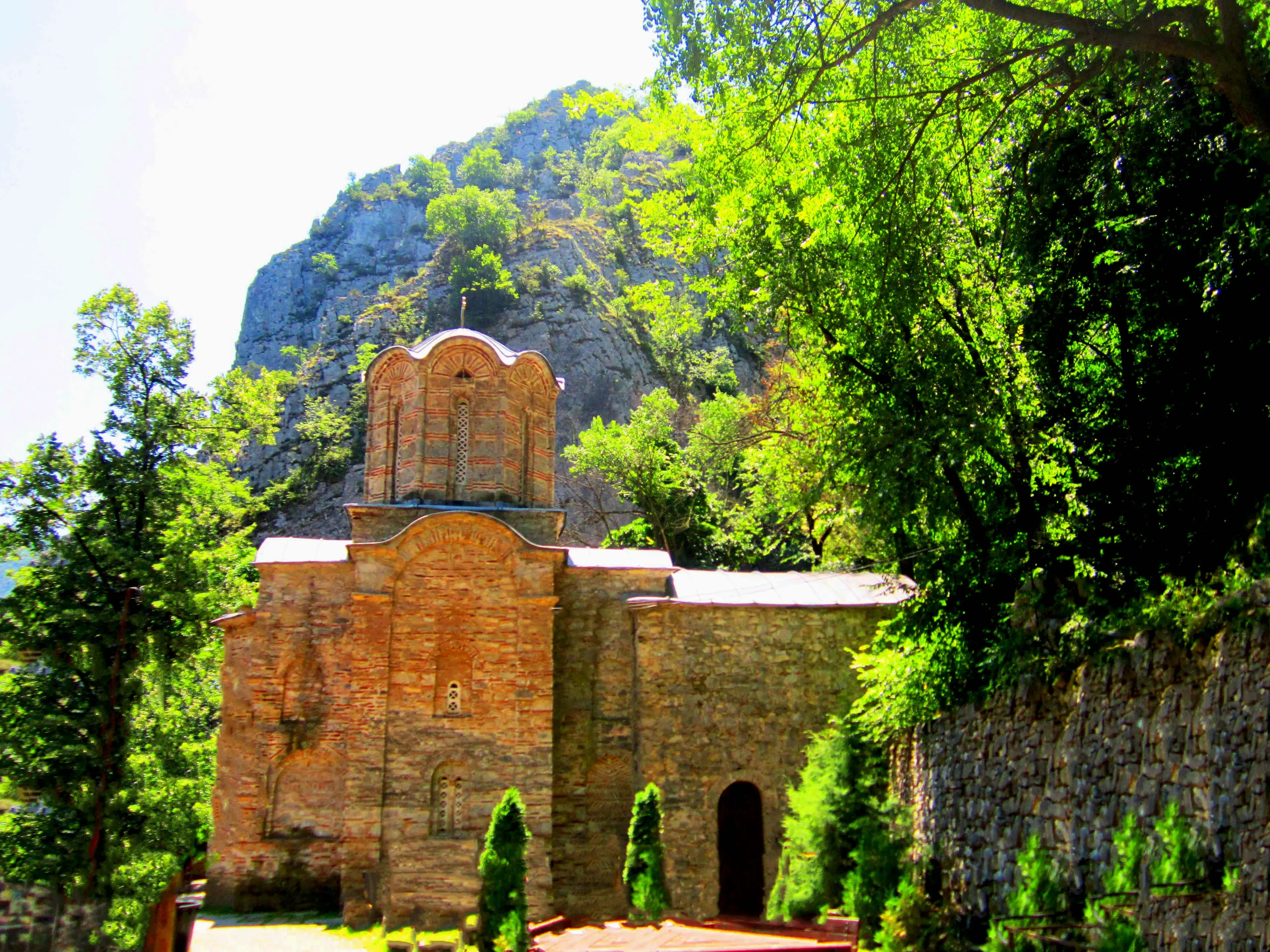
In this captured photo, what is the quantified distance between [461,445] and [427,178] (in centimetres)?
4629

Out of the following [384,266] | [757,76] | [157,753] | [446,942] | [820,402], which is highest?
Result: [384,266]

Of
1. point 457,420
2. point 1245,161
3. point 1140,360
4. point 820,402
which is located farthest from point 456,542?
point 1245,161

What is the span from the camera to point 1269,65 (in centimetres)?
777

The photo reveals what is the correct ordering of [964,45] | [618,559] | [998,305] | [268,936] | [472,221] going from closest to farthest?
[964,45], [998,305], [268,936], [618,559], [472,221]

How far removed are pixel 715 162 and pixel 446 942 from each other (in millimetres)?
9137

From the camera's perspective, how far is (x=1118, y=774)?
7.36 m

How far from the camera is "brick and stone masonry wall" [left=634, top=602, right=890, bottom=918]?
14422mm

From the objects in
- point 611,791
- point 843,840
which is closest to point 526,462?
point 611,791

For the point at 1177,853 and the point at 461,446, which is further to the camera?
the point at 461,446

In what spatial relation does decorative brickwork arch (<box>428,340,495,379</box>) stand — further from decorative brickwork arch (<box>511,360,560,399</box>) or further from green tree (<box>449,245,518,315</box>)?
green tree (<box>449,245,518,315</box>)

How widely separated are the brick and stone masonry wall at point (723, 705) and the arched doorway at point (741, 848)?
0.43 meters

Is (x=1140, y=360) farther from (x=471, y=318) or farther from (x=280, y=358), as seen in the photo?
(x=280, y=358)

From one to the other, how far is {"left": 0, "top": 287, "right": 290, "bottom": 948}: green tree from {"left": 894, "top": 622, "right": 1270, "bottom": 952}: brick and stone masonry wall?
9.74 meters

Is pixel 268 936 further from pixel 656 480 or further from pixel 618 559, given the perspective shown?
pixel 656 480
